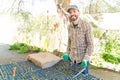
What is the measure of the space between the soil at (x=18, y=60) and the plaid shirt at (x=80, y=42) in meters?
1.55

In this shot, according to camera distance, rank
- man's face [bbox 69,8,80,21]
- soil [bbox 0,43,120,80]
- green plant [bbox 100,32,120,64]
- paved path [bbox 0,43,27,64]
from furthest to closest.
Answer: paved path [bbox 0,43,27,64] < green plant [bbox 100,32,120,64] < soil [bbox 0,43,120,80] < man's face [bbox 69,8,80,21]

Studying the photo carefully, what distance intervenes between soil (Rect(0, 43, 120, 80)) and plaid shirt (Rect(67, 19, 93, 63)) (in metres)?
1.55

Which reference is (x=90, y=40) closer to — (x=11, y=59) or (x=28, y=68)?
(x=28, y=68)

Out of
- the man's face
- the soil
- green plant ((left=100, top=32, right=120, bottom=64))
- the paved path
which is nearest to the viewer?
the man's face

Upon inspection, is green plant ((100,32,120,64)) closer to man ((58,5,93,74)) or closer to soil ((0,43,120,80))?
soil ((0,43,120,80))

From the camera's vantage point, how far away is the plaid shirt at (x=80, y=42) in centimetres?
221

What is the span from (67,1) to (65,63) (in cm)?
255

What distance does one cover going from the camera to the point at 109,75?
3.87 m

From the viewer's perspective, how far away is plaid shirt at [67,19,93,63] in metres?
2.21

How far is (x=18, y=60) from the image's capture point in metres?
4.56

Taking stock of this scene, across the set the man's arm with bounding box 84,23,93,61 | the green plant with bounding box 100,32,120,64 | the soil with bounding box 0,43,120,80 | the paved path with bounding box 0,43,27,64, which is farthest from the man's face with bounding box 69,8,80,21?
the paved path with bounding box 0,43,27,64

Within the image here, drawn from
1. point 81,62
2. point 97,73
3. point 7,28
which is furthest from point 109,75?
point 7,28

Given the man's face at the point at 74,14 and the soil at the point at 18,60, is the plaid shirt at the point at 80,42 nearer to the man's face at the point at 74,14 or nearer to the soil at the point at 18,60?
the man's face at the point at 74,14

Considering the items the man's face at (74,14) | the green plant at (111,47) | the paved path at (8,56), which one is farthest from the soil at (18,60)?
the man's face at (74,14)
